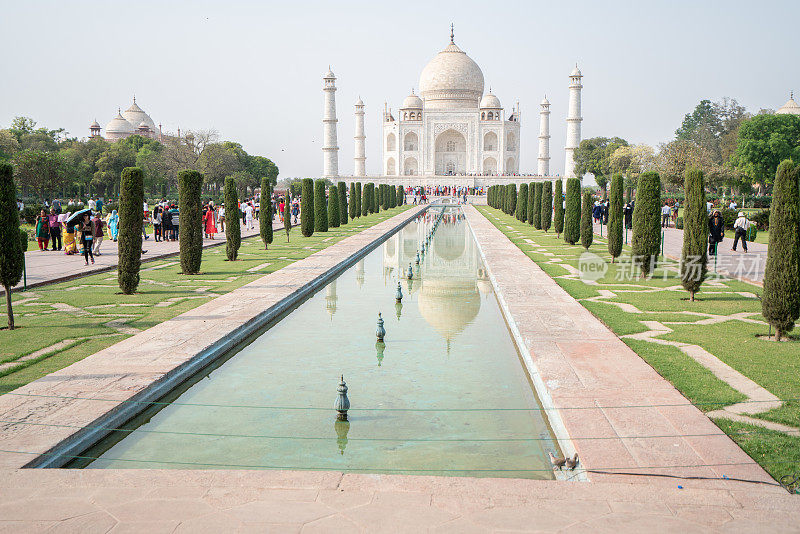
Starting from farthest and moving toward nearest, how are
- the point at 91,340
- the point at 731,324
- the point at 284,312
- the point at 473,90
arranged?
the point at 473,90 → the point at 284,312 → the point at 731,324 → the point at 91,340

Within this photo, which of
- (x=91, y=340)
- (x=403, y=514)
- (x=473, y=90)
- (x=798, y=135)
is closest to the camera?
(x=403, y=514)

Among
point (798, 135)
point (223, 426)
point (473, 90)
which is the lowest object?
point (223, 426)

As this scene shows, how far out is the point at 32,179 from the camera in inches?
1081

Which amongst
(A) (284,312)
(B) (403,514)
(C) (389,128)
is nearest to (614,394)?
(B) (403,514)

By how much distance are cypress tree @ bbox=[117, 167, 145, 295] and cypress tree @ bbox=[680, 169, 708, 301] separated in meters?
6.16

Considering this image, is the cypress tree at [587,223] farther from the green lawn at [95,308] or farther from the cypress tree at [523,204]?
the cypress tree at [523,204]

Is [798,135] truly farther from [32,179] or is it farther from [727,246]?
[32,179]

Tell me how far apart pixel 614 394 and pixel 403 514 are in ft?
6.37

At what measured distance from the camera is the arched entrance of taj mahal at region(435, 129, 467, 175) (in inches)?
2114

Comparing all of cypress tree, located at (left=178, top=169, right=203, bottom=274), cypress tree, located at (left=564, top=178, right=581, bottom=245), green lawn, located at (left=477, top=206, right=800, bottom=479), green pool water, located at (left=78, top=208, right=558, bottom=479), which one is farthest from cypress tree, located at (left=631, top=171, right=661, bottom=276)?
cypress tree, located at (left=178, top=169, right=203, bottom=274)

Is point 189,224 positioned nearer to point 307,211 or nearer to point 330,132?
point 307,211

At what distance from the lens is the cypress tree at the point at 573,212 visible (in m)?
14.0

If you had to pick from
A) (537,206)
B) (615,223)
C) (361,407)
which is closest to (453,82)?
(537,206)

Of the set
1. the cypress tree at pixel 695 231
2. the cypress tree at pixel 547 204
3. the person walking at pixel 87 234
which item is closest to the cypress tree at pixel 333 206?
the cypress tree at pixel 547 204
